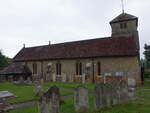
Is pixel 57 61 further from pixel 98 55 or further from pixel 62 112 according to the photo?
pixel 62 112

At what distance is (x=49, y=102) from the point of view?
770 centimetres

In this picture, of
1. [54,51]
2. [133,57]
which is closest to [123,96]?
[133,57]

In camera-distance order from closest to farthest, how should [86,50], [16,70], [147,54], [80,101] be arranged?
[80,101] < [86,50] < [16,70] < [147,54]

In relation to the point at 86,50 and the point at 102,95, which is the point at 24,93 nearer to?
the point at 102,95

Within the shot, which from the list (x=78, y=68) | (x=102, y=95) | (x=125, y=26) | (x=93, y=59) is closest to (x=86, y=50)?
(x=93, y=59)

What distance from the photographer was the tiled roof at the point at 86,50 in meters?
25.8

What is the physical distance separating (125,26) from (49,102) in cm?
2854

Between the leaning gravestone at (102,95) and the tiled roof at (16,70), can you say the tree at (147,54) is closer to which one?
the tiled roof at (16,70)

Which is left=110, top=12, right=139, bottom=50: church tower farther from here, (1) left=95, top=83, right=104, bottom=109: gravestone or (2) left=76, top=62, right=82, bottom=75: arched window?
(1) left=95, top=83, right=104, bottom=109: gravestone

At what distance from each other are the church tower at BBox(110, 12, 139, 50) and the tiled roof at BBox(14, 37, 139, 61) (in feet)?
16.2

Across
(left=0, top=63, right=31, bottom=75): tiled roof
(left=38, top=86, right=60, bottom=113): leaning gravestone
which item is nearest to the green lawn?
(left=38, top=86, right=60, bottom=113): leaning gravestone

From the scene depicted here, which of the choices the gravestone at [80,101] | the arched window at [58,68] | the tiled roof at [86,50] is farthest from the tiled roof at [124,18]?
the gravestone at [80,101]

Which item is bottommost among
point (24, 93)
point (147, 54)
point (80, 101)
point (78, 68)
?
point (24, 93)

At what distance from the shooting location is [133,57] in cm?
2412
